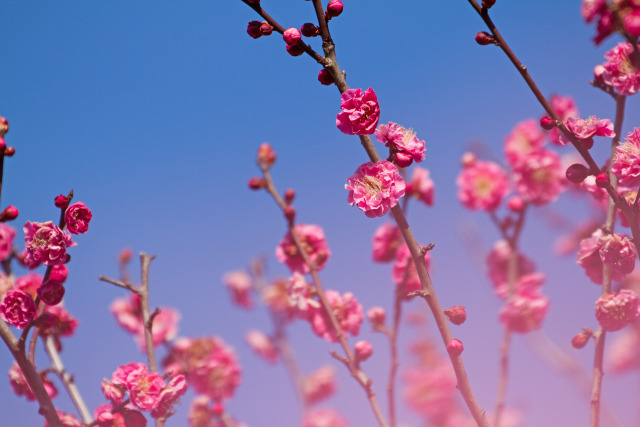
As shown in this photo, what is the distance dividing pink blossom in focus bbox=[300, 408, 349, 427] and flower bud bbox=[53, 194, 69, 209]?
392 centimetres

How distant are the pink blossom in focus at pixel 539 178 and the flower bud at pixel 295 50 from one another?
2.10 m

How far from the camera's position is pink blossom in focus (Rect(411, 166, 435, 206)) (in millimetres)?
2924

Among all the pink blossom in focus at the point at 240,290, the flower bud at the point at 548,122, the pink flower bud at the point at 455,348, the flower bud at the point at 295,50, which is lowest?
the pink flower bud at the point at 455,348

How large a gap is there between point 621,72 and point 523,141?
1958 millimetres

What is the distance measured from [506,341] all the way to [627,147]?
4.86 ft

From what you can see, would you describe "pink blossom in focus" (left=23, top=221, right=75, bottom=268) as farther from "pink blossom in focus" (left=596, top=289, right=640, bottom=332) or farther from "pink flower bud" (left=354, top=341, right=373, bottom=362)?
"pink blossom in focus" (left=596, top=289, right=640, bottom=332)

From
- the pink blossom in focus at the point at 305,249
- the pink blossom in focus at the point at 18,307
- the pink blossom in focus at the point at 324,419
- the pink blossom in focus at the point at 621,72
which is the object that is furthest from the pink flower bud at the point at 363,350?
the pink blossom in focus at the point at 324,419

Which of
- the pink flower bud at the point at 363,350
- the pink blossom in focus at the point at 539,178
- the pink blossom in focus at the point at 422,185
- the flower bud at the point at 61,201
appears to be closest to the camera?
the flower bud at the point at 61,201

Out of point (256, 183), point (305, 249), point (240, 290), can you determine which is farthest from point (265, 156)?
point (240, 290)

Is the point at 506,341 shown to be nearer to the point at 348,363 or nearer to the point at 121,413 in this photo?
the point at 348,363

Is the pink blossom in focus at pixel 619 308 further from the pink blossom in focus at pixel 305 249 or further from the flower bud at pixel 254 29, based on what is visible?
the flower bud at pixel 254 29

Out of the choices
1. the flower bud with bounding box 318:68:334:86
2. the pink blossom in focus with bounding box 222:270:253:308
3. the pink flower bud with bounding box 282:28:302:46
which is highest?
the pink blossom in focus with bounding box 222:270:253:308

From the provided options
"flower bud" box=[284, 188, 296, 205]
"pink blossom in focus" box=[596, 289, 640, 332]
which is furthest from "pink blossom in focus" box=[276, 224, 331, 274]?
"pink blossom in focus" box=[596, 289, 640, 332]

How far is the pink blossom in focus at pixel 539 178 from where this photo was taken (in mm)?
3197
